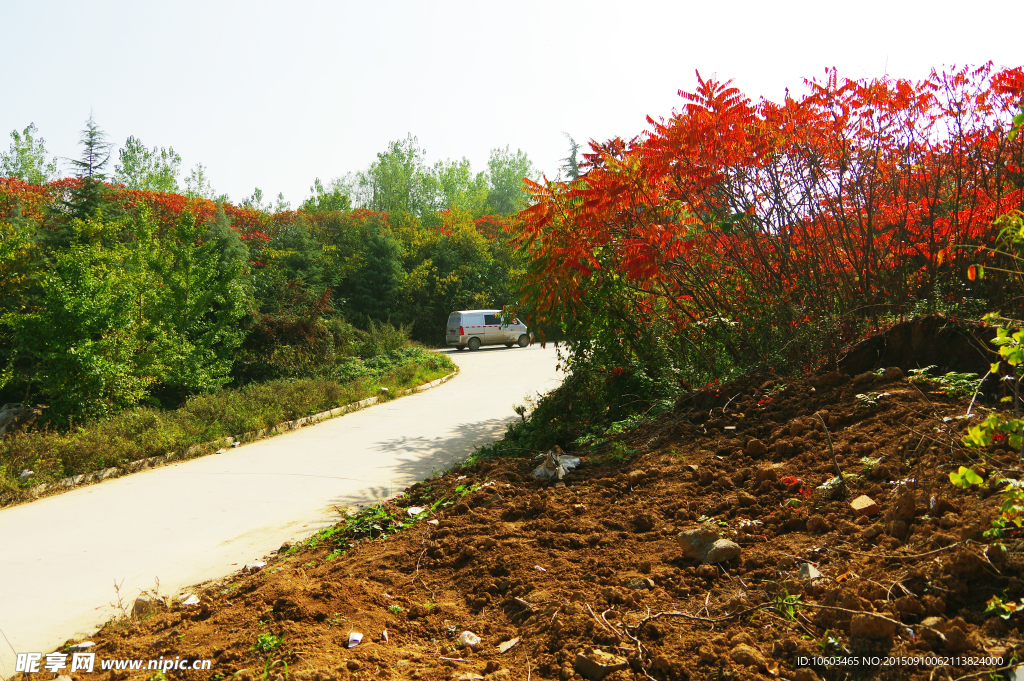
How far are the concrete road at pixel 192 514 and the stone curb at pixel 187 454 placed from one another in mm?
236

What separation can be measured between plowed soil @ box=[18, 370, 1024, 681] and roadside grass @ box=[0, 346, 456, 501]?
4.98 meters

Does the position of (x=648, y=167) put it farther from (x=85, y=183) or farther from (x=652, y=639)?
(x=85, y=183)

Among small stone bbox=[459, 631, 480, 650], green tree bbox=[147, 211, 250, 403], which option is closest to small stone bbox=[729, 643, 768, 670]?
small stone bbox=[459, 631, 480, 650]

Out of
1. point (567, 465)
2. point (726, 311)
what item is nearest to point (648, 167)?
point (726, 311)

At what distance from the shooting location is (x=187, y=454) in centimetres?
925

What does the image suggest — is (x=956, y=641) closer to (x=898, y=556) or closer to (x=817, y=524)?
(x=898, y=556)

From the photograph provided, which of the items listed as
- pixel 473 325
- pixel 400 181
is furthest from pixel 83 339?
pixel 400 181

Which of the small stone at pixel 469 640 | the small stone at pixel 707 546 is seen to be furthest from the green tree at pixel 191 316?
the small stone at pixel 707 546

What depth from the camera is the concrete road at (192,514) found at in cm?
449

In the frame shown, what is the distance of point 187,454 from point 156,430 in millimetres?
589

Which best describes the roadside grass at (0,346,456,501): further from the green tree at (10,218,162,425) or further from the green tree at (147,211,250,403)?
the green tree at (147,211,250,403)

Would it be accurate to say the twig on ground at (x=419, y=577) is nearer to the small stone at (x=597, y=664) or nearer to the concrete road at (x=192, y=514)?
the small stone at (x=597, y=664)

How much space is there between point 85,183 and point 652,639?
18039mm

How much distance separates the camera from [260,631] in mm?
3322
